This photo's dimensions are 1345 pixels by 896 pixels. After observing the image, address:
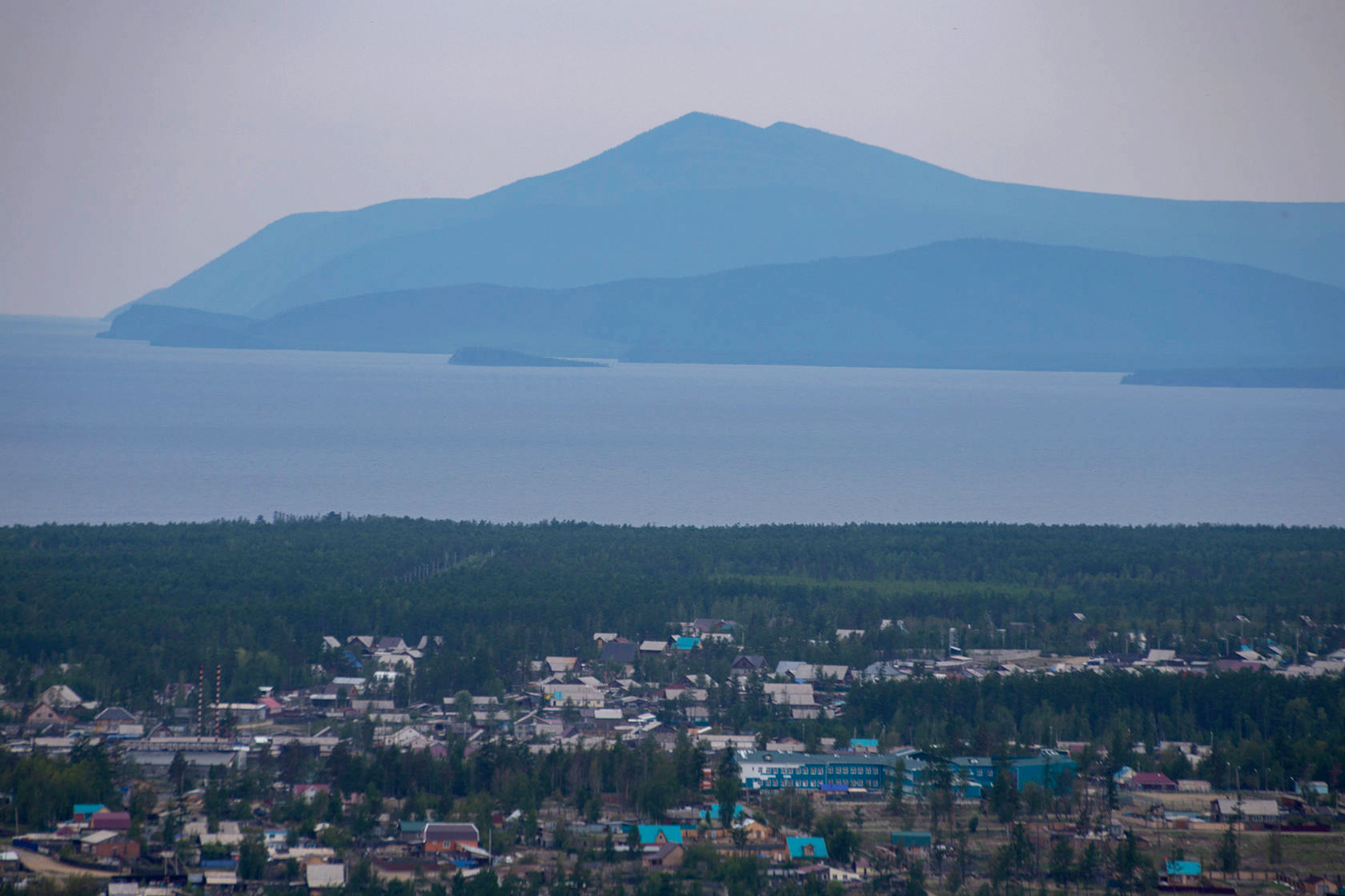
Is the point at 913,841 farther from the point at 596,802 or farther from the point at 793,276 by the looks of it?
the point at 793,276

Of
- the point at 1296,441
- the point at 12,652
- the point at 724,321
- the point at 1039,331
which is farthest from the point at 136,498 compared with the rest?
the point at 1039,331

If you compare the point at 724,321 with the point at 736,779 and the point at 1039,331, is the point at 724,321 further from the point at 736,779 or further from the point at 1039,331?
the point at 736,779

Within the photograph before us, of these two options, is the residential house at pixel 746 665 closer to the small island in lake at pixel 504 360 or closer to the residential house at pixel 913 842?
the residential house at pixel 913 842

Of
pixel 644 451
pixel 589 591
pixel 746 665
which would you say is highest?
pixel 644 451

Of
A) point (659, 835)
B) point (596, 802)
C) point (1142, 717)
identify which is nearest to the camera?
point (659, 835)

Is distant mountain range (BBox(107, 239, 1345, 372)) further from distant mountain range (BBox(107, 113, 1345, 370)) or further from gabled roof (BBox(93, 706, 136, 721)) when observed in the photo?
gabled roof (BBox(93, 706, 136, 721))

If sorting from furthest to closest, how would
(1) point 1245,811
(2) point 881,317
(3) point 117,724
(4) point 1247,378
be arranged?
1. (2) point 881,317
2. (4) point 1247,378
3. (3) point 117,724
4. (1) point 1245,811

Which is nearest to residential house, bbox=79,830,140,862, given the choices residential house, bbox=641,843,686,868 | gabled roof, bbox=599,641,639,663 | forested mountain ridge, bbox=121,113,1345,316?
residential house, bbox=641,843,686,868

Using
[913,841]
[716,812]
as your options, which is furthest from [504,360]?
[913,841]
